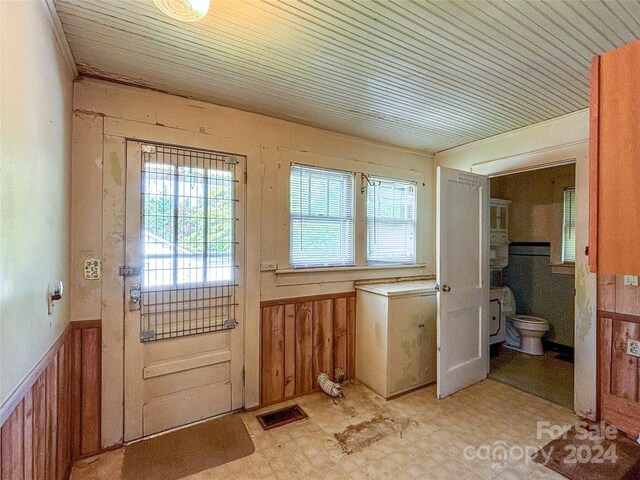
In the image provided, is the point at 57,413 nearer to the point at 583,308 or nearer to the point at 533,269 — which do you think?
the point at 583,308

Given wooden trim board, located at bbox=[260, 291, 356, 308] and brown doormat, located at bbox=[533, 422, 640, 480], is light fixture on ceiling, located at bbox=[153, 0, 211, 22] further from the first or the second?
brown doormat, located at bbox=[533, 422, 640, 480]

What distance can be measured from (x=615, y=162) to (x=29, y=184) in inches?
78.1

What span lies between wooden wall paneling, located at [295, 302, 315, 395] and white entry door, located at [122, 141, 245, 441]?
52 centimetres

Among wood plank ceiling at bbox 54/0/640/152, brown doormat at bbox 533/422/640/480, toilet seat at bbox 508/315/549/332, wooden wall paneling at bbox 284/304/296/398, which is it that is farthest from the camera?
toilet seat at bbox 508/315/549/332

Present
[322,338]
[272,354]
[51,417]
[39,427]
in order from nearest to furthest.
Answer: [39,427] → [51,417] → [272,354] → [322,338]

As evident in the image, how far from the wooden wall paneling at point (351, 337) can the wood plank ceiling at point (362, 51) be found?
5.89 ft

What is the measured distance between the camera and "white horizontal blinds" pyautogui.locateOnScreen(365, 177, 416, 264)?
325 cm

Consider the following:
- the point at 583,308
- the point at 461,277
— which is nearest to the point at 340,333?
the point at 461,277

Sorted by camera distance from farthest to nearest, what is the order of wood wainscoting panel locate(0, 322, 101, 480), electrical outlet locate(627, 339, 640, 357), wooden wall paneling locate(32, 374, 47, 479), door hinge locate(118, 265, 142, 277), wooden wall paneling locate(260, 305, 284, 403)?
wooden wall paneling locate(260, 305, 284, 403) → electrical outlet locate(627, 339, 640, 357) → door hinge locate(118, 265, 142, 277) → wooden wall paneling locate(32, 374, 47, 479) → wood wainscoting panel locate(0, 322, 101, 480)

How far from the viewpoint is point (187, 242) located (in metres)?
2.28

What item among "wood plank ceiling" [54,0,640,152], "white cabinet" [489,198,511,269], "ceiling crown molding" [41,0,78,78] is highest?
"wood plank ceiling" [54,0,640,152]

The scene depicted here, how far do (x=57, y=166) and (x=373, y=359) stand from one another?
2.71 m

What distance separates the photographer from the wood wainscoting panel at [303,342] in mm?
2635

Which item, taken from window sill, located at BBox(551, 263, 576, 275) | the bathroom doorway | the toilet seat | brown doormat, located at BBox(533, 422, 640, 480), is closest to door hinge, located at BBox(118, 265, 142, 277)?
brown doormat, located at BBox(533, 422, 640, 480)
